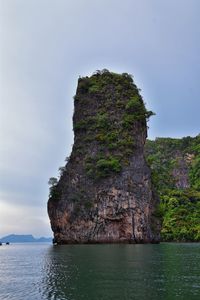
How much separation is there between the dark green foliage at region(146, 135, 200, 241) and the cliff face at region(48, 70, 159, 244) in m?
8.96

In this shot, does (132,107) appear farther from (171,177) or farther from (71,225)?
(171,177)

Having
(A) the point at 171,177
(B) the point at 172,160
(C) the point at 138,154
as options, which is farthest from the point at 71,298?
(B) the point at 172,160

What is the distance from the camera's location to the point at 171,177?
516 ft

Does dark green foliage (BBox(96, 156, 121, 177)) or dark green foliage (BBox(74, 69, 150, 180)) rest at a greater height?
dark green foliage (BBox(74, 69, 150, 180))

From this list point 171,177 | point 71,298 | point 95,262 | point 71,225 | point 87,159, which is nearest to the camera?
point 71,298

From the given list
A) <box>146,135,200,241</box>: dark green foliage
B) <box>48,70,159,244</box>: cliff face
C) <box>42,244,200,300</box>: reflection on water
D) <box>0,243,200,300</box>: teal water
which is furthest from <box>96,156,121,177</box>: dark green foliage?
<box>0,243,200,300</box>: teal water

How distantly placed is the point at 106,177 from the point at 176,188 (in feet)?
257

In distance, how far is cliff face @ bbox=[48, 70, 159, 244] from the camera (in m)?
75.5

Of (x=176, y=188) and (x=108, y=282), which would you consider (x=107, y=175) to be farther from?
(x=176, y=188)

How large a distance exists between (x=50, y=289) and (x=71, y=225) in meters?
52.7

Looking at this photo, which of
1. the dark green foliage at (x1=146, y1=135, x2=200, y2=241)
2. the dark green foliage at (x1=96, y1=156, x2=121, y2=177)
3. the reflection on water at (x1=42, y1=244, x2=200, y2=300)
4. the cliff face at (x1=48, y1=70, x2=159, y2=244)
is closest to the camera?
the reflection on water at (x1=42, y1=244, x2=200, y2=300)

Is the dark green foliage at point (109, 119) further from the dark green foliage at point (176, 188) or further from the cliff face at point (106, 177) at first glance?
the dark green foliage at point (176, 188)

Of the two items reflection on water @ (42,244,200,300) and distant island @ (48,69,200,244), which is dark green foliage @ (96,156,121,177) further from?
reflection on water @ (42,244,200,300)

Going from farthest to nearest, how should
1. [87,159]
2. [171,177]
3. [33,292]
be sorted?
1. [171,177]
2. [87,159]
3. [33,292]
